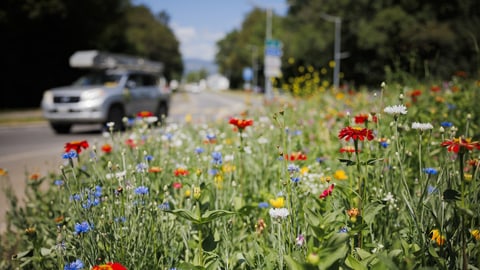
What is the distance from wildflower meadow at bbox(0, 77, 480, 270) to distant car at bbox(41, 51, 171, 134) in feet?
20.7

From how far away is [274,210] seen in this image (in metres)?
1.62

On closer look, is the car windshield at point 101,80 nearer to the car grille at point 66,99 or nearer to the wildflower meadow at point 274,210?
the car grille at point 66,99

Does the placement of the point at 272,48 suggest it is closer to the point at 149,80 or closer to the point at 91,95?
the point at 149,80

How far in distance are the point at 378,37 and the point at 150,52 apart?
37886mm

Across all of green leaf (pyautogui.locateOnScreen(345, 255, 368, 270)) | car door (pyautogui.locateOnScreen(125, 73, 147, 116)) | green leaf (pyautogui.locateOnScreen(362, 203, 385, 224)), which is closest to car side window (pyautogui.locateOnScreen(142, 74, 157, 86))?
car door (pyautogui.locateOnScreen(125, 73, 147, 116))

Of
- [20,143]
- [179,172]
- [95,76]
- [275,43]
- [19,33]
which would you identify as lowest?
[20,143]

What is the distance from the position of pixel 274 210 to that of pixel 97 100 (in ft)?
30.2

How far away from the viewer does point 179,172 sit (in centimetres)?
242

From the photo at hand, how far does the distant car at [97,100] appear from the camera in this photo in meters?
10.0

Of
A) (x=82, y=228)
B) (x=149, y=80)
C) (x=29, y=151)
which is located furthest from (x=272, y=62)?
(x=82, y=228)

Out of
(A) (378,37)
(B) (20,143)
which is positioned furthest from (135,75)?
(A) (378,37)

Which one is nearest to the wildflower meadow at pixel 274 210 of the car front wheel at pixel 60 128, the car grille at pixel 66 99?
the car grille at pixel 66 99

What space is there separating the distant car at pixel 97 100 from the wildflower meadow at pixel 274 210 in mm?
6298

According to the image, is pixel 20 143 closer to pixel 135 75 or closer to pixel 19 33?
pixel 135 75
